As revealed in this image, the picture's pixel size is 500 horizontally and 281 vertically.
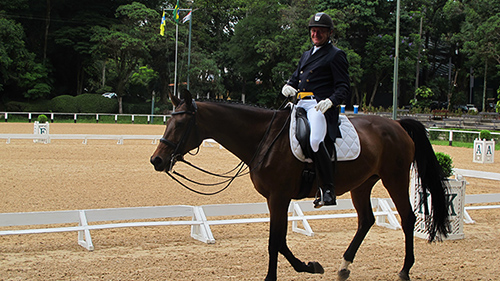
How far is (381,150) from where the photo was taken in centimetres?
534

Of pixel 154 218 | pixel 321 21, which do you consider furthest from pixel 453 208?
pixel 154 218

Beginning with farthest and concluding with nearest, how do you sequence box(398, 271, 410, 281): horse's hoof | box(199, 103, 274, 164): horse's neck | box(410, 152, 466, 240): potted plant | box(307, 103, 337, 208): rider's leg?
box(410, 152, 466, 240): potted plant, box(398, 271, 410, 281): horse's hoof, box(199, 103, 274, 164): horse's neck, box(307, 103, 337, 208): rider's leg

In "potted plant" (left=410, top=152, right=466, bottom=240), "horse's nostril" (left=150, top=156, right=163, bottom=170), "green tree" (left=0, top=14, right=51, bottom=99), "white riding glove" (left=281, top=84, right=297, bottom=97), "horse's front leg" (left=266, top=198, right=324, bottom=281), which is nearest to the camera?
"horse's nostril" (left=150, top=156, right=163, bottom=170)

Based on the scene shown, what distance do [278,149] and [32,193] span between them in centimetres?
710

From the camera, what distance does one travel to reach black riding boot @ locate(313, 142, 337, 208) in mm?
4539

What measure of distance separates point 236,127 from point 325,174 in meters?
1.00

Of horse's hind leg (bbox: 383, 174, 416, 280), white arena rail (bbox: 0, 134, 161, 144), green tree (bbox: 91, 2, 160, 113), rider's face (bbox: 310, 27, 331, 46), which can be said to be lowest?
white arena rail (bbox: 0, 134, 161, 144)

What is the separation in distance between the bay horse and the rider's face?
809 millimetres

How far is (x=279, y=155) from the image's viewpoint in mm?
4527

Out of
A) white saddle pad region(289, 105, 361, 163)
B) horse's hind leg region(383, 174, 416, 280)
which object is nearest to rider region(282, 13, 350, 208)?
white saddle pad region(289, 105, 361, 163)

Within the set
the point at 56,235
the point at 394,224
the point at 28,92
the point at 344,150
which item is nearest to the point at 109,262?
the point at 56,235

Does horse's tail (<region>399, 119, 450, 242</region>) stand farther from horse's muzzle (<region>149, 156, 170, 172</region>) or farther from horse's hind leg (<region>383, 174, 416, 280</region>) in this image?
horse's muzzle (<region>149, 156, 170, 172</region>)

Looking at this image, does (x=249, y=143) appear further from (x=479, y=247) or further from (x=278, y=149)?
(x=479, y=247)

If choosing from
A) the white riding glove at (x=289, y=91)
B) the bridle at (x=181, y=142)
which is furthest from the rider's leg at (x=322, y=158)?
the bridle at (x=181, y=142)
